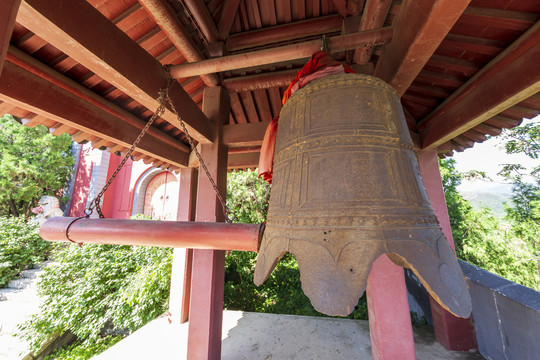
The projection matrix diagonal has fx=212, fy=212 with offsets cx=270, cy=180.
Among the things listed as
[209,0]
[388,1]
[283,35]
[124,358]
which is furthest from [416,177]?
[124,358]

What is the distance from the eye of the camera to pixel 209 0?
6.84 feet

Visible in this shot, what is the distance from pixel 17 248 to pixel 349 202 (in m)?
10.7

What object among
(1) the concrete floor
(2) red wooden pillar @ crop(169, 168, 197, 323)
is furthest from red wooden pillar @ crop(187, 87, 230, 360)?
(2) red wooden pillar @ crop(169, 168, 197, 323)

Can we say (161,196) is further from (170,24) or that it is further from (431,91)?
(431,91)

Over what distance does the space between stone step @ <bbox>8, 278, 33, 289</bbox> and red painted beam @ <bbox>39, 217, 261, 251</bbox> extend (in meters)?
8.18

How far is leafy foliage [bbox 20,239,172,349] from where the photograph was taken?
170 inches

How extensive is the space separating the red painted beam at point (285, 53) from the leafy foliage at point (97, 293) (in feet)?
15.4

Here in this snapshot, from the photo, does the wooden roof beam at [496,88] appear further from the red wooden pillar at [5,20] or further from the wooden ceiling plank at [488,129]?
the red wooden pillar at [5,20]

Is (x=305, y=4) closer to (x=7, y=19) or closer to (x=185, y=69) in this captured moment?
(x=185, y=69)

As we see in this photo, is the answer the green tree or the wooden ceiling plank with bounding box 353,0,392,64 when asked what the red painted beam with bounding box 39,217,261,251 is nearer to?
the wooden ceiling plank with bounding box 353,0,392,64

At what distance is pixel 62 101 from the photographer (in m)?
1.81

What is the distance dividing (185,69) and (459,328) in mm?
4609

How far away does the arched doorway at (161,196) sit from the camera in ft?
29.8

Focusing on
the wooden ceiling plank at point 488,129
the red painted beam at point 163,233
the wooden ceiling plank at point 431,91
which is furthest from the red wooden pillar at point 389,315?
the wooden ceiling plank at point 488,129
